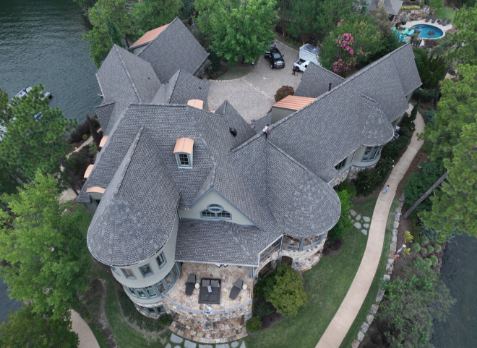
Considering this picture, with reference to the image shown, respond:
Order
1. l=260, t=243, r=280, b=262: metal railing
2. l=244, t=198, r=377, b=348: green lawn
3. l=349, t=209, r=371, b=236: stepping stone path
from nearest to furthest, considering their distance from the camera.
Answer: l=244, t=198, r=377, b=348: green lawn → l=260, t=243, r=280, b=262: metal railing → l=349, t=209, r=371, b=236: stepping stone path

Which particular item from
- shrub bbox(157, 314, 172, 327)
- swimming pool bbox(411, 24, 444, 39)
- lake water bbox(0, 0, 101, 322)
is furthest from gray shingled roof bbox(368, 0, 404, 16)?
shrub bbox(157, 314, 172, 327)

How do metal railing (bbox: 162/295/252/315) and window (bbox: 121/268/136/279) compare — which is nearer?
window (bbox: 121/268/136/279)

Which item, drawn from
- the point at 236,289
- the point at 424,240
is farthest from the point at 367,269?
the point at 236,289

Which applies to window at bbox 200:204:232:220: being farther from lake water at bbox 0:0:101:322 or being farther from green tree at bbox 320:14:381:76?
lake water at bbox 0:0:101:322

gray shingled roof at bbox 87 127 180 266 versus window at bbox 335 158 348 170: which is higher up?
gray shingled roof at bbox 87 127 180 266

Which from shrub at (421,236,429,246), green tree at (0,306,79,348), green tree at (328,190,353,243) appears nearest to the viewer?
green tree at (0,306,79,348)

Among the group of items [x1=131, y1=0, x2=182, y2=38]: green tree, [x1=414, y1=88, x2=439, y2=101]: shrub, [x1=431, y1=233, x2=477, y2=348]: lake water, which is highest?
[x1=131, y1=0, x2=182, y2=38]: green tree

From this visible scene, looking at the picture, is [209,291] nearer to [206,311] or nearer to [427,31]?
[206,311]

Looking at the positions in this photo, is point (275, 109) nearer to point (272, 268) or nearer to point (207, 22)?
point (272, 268)

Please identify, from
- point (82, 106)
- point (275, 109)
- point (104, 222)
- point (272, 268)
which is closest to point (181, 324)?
point (272, 268)
